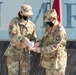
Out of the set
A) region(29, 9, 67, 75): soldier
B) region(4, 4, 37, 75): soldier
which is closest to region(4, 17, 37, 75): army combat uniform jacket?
region(4, 4, 37, 75): soldier

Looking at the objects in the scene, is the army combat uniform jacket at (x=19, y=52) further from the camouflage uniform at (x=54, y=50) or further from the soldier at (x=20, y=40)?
the camouflage uniform at (x=54, y=50)

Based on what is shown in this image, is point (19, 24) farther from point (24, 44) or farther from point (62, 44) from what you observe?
point (62, 44)

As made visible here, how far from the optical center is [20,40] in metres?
6.54

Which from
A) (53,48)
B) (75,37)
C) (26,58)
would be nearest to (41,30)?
(75,37)

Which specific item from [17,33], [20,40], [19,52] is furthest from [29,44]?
[19,52]

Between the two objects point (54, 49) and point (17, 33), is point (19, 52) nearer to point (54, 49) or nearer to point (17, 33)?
point (17, 33)

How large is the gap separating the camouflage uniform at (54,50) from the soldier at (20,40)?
0.39m

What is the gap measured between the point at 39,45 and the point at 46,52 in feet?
0.90

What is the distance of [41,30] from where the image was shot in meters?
7.88

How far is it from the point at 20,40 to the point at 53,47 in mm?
590

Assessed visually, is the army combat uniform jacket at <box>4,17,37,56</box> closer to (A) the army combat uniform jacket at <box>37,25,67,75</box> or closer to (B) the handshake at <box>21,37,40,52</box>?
(B) the handshake at <box>21,37,40,52</box>

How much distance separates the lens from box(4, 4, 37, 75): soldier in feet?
21.6

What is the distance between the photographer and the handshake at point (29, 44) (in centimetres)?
639

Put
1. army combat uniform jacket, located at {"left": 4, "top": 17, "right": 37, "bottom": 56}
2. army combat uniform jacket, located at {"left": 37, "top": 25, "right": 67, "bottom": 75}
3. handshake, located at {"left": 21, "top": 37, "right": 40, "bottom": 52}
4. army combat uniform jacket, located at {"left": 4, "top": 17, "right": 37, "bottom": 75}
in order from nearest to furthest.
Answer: army combat uniform jacket, located at {"left": 37, "top": 25, "right": 67, "bottom": 75} < handshake, located at {"left": 21, "top": 37, "right": 40, "bottom": 52} < army combat uniform jacket, located at {"left": 4, "top": 17, "right": 37, "bottom": 56} < army combat uniform jacket, located at {"left": 4, "top": 17, "right": 37, "bottom": 75}
